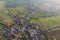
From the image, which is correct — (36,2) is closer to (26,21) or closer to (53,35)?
(26,21)

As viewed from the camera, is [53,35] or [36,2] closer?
[53,35]

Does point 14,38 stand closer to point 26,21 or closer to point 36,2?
point 26,21

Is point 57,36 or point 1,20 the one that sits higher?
point 1,20

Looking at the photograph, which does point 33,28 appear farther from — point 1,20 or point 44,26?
point 1,20

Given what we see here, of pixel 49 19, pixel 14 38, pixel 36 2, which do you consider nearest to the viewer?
pixel 14 38

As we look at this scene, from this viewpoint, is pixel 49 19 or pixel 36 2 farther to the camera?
pixel 36 2

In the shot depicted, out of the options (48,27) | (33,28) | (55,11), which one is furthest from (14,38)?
(55,11)

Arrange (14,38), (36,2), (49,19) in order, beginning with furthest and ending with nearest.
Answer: (36,2) < (49,19) < (14,38)

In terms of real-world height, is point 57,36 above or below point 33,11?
below

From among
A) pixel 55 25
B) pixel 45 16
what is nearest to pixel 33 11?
pixel 45 16
